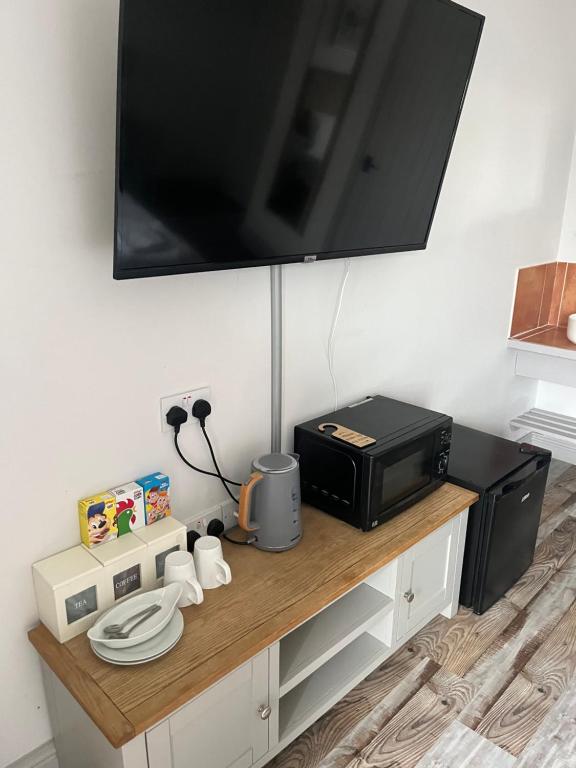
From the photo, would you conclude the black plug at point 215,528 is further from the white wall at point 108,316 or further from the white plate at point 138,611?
the white plate at point 138,611

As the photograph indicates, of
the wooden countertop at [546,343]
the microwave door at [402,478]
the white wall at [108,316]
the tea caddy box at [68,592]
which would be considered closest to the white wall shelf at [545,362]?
the wooden countertop at [546,343]

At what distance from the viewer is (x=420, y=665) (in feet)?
6.53

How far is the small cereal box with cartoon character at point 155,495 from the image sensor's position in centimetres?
158

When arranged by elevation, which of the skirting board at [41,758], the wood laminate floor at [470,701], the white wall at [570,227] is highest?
the white wall at [570,227]

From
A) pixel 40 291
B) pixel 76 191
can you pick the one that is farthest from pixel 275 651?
pixel 76 191

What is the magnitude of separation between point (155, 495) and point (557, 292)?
2640 mm

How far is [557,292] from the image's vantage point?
335 cm

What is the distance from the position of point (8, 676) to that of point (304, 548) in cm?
80

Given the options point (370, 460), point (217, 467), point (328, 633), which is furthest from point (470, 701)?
point (217, 467)

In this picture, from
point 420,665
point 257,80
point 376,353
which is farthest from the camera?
point 376,353

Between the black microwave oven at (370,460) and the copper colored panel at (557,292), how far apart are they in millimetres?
1672

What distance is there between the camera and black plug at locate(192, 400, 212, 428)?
1.69m

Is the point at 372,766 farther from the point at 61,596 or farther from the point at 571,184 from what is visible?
the point at 571,184

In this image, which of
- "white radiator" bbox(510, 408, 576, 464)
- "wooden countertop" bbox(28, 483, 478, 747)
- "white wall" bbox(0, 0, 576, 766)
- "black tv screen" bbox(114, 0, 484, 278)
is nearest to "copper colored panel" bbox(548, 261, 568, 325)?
"white radiator" bbox(510, 408, 576, 464)
